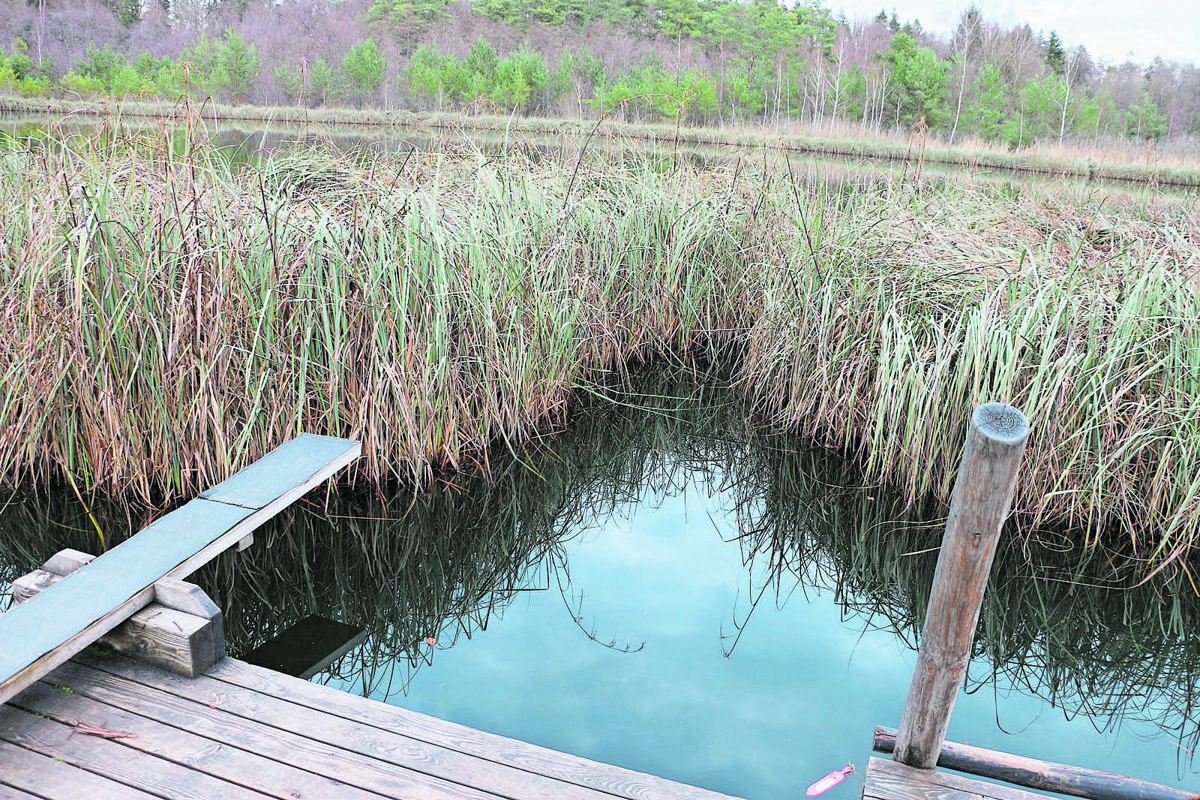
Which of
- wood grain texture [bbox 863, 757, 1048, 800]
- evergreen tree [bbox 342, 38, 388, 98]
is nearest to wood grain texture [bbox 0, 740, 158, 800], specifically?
wood grain texture [bbox 863, 757, 1048, 800]

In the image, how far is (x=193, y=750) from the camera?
5.82ft

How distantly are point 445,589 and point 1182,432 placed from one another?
9.17 feet

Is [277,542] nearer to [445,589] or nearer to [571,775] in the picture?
[445,589]

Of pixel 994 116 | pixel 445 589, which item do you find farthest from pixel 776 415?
pixel 994 116

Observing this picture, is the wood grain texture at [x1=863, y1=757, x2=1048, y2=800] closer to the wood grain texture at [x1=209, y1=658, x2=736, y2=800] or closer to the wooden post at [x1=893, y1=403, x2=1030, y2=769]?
the wooden post at [x1=893, y1=403, x2=1030, y2=769]

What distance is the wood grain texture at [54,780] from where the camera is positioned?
1640 mm

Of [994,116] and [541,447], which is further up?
[994,116]

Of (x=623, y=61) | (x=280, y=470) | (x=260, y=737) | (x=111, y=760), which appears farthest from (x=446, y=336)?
(x=623, y=61)

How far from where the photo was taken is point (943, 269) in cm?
382

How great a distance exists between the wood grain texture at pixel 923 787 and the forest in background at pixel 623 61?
65.3 ft

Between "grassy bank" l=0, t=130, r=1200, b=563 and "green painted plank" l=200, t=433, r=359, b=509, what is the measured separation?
219mm

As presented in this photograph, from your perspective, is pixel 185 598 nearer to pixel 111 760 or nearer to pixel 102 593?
pixel 102 593

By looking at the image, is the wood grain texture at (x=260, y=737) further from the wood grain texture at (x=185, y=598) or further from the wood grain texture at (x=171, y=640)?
the wood grain texture at (x=185, y=598)

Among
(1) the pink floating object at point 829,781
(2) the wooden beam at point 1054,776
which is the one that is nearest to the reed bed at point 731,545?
(1) the pink floating object at point 829,781
